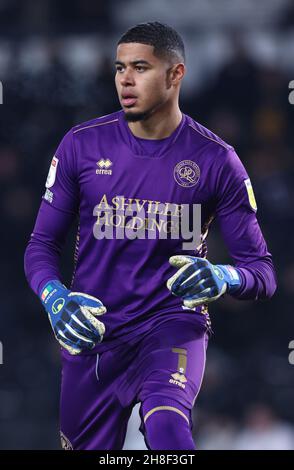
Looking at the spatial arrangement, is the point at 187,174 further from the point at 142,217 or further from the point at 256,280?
the point at 256,280

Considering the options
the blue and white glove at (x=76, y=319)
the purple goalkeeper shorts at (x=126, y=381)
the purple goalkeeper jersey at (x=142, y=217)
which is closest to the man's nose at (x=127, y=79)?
the purple goalkeeper jersey at (x=142, y=217)

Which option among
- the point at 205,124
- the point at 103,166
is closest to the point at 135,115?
the point at 103,166

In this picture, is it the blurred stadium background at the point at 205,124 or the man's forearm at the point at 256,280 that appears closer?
the man's forearm at the point at 256,280

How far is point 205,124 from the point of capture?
28.6 feet

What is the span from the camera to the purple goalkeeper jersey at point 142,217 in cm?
441

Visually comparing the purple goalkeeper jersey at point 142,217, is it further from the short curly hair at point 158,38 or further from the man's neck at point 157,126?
the short curly hair at point 158,38

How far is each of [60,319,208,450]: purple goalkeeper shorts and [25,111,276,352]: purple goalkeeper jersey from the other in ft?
0.23

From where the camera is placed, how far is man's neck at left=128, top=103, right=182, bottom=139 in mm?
4500

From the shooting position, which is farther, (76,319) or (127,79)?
(127,79)

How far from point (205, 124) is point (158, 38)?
4.33 meters

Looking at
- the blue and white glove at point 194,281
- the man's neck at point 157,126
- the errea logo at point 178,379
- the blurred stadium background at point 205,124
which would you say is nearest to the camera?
the blue and white glove at point 194,281

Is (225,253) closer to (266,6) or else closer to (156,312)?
(266,6)

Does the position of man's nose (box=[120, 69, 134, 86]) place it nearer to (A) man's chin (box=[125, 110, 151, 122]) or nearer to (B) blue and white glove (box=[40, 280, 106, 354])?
(A) man's chin (box=[125, 110, 151, 122])

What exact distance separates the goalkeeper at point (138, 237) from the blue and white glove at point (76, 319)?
0.18ft
